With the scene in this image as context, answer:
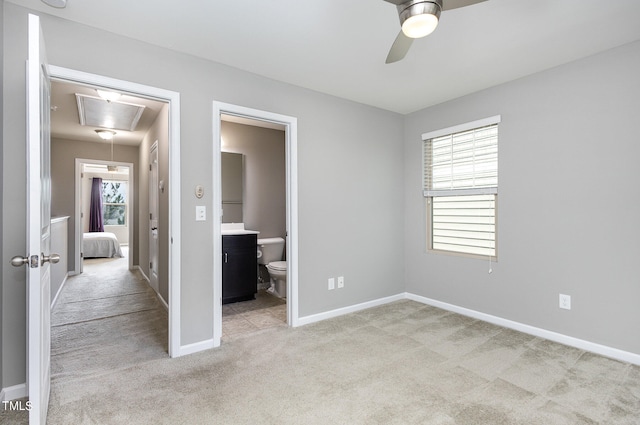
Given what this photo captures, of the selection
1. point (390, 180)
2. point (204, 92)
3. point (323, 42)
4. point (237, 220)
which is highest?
point (323, 42)

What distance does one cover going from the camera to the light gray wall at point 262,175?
466 cm

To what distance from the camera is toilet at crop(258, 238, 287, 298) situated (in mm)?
4164

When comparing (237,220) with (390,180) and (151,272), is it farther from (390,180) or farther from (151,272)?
(390,180)

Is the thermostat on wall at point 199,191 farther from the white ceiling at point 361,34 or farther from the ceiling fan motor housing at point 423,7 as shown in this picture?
the ceiling fan motor housing at point 423,7

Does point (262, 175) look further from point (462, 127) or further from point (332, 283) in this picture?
point (462, 127)

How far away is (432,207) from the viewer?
3906 millimetres

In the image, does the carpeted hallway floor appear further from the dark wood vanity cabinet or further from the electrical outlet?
the dark wood vanity cabinet

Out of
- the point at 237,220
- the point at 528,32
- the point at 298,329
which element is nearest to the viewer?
the point at 528,32

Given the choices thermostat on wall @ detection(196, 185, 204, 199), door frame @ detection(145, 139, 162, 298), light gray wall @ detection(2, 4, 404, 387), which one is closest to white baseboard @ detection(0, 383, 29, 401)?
light gray wall @ detection(2, 4, 404, 387)

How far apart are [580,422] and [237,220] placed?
13.2 feet

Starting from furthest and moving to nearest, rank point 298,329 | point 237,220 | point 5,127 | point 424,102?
point 237,220 < point 424,102 < point 298,329 < point 5,127

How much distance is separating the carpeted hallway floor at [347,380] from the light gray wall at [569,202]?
34 centimetres

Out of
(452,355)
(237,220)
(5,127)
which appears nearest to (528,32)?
(452,355)

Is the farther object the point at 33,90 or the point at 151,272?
the point at 151,272
